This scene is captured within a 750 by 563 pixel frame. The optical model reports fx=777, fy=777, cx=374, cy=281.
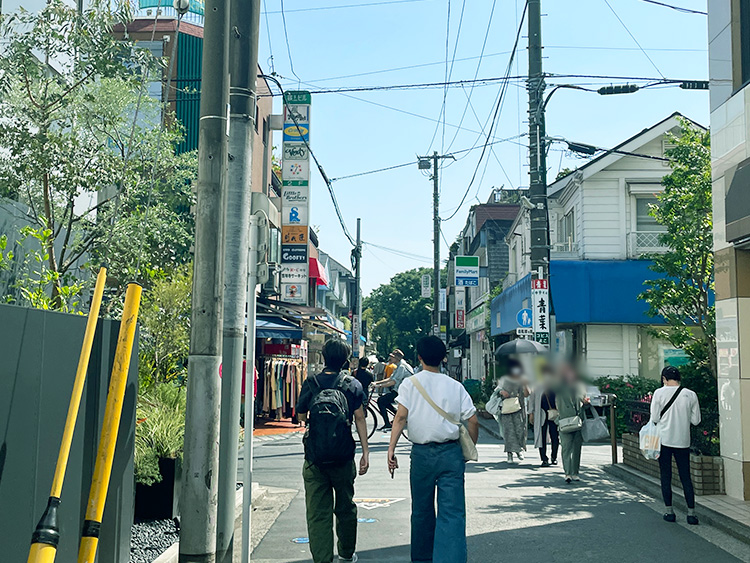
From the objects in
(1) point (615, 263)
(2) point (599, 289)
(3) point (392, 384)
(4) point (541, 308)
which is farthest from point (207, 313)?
(1) point (615, 263)

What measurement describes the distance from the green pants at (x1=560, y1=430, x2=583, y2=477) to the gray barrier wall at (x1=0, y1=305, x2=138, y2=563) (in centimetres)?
756

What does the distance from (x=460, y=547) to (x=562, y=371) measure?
6.83 meters

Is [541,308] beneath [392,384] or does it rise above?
above

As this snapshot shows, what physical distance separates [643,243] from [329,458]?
61.1 feet

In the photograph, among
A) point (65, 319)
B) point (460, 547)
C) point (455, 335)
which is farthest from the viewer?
point (455, 335)

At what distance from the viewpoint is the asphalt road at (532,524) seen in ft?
23.7

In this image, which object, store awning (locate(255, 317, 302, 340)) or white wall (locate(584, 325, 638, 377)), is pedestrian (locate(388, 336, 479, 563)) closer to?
store awning (locate(255, 317, 302, 340))

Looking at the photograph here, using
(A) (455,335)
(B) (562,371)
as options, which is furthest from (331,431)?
(A) (455,335)

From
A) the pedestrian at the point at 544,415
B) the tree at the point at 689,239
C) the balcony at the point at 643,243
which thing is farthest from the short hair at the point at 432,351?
the balcony at the point at 643,243

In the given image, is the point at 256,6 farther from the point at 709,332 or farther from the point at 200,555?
the point at 709,332

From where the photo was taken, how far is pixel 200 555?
219 inches

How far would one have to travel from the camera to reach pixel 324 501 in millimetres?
6402

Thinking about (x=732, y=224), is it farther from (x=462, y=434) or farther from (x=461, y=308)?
(x=461, y=308)

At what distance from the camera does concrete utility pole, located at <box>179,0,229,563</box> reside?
5590 millimetres
